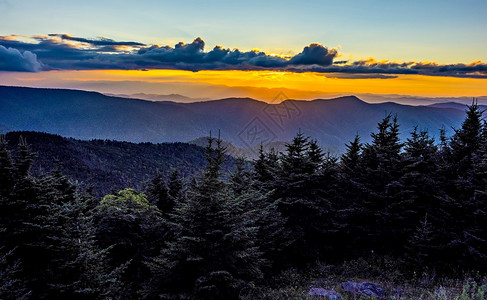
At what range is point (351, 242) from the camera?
22297 mm

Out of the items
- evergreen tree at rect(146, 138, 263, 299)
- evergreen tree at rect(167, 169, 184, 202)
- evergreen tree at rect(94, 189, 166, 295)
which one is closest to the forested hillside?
evergreen tree at rect(167, 169, 184, 202)

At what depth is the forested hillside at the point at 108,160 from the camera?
12212cm

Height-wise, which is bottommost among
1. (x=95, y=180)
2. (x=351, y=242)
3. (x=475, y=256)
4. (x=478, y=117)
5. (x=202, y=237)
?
(x=95, y=180)

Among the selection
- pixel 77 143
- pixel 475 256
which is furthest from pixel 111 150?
pixel 475 256

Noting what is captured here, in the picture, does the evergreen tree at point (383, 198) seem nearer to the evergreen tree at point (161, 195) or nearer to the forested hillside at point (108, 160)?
the evergreen tree at point (161, 195)

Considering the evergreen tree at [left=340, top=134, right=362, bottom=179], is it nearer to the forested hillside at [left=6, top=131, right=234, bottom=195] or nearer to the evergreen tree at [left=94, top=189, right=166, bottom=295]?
the evergreen tree at [left=94, top=189, right=166, bottom=295]

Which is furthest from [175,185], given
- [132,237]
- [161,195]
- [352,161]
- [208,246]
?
[208,246]

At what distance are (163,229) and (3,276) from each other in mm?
10730

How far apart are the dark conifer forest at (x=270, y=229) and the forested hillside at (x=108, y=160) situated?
3737 inches

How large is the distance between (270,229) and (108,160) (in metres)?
157

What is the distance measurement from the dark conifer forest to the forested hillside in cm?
9491

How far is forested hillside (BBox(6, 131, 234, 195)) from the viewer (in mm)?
122125

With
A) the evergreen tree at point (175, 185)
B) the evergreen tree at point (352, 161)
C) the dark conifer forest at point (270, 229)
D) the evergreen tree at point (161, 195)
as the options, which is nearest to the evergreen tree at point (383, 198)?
the dark conifer forest at point (270, 229)

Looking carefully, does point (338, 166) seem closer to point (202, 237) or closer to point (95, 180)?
point (202, 237)
